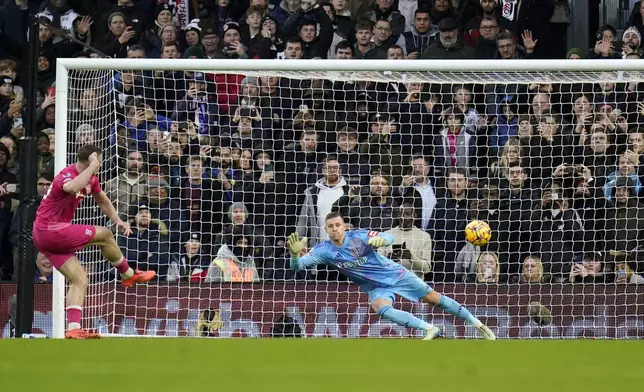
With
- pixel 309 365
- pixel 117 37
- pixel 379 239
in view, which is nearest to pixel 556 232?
pixel 379 239

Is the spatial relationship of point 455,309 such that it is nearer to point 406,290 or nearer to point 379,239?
point 406,290

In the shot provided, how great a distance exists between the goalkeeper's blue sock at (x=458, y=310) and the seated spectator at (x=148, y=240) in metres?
2.55

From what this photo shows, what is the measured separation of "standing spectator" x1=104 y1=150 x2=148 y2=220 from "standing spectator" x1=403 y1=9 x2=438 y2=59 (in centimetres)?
319

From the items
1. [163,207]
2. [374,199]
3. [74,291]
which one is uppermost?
[374,199]

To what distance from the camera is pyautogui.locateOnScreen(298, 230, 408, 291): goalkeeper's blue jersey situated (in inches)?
413

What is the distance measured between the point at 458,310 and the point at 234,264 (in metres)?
2.07

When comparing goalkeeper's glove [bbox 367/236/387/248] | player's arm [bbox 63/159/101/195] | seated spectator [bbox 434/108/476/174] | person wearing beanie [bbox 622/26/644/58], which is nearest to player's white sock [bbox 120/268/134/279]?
player's arm [bbox 63/159/101/195]

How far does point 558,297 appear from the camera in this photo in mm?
10523

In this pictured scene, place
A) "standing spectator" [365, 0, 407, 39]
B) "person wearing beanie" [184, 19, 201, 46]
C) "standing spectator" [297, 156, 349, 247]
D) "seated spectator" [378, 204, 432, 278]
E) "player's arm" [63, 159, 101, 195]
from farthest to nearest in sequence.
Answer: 1. "person wearing beanie" [184, 19, 201, 46]
2. "standing spectator" [365, 0, 407, 39]
3. "standing spectator" [297, 156, 349, 247]
4. "seated spectator" [378, 204, 432, 278]
5. "player's arm" [63, 159, 101, 195]

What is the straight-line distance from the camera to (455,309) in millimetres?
10273

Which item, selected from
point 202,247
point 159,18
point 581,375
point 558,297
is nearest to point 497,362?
point 581,375

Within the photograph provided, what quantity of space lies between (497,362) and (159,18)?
9.38 metres

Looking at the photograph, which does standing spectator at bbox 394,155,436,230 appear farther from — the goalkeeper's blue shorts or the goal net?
the goalkeeper's blue shorts

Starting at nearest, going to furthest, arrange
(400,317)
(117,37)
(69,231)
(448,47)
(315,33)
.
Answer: (69,231), (400,317), (448,47), (315,33), (117,37)
